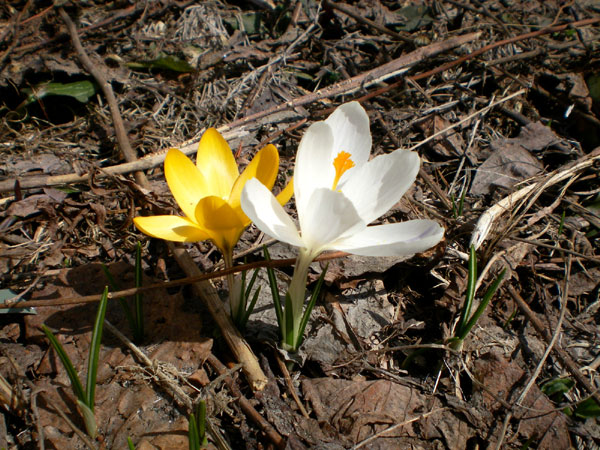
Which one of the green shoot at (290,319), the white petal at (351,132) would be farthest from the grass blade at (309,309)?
the white petal at (351,132)

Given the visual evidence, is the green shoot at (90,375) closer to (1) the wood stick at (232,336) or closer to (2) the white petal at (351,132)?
(1) the wood stick at (232,336)

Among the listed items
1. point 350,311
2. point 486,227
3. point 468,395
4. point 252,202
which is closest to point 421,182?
point 486,227

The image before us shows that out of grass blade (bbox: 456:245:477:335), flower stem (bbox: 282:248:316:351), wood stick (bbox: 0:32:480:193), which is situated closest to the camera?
flower stem (bbox: 282:248:316:351)

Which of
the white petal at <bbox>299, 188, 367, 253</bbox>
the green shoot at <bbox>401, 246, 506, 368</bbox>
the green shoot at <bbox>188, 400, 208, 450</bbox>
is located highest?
the white petal at <bbox>299, 188, 367, 253</bbox>

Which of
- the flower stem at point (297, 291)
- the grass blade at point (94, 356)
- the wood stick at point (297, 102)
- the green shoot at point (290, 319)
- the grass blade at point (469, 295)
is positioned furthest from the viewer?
the wood stick at point (297, 102)

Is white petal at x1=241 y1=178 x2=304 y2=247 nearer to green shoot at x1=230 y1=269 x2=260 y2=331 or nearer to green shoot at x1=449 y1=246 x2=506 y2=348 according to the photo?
green shoot at x1=230 y1=269 x2=260 y2=331

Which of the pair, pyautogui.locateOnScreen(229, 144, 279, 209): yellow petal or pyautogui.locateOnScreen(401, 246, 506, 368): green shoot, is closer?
pyautogui.locateOnScreen(229, 144, 279, 209): yellow petal

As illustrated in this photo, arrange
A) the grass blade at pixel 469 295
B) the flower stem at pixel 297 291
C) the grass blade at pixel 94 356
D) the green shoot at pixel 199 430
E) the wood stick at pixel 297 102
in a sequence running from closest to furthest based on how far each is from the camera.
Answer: the green shoot at pixel 199 430 → the grass blade at pixel 94 356 → the flower stem at pixel 297 291 → the grass blade at pixel 469 295 → the wood stick at pixel 297 102

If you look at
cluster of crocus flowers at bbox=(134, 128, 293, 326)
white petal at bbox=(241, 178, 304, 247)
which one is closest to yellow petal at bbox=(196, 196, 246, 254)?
cluster of crocus flowers at bbox=(134, 128, 293, 326)
